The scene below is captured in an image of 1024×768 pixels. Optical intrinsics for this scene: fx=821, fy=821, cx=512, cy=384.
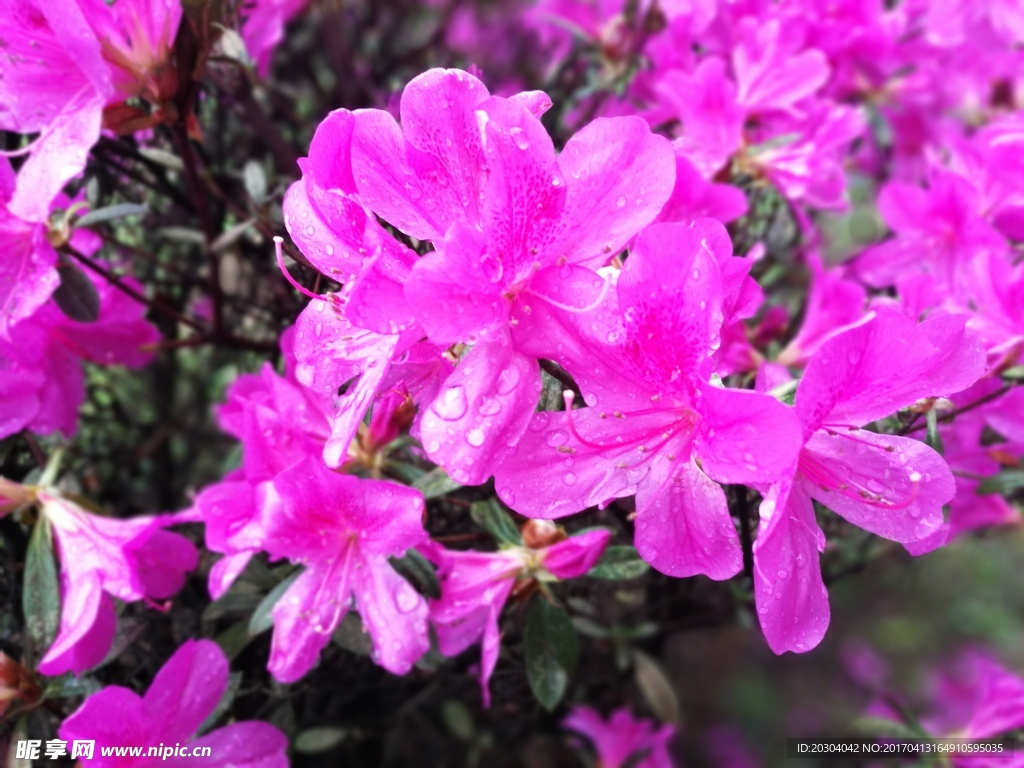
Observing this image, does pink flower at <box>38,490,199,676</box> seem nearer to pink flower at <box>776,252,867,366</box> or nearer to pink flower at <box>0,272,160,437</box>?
pink flower at <box>0,272,160,437</box>

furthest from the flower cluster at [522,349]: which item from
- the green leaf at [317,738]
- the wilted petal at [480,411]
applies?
the green leaf at [317,738]

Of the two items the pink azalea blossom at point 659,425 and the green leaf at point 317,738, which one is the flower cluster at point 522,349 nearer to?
the pink azalea blossom at point 659,425

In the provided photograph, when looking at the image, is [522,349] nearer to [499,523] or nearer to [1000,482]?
[499,523]

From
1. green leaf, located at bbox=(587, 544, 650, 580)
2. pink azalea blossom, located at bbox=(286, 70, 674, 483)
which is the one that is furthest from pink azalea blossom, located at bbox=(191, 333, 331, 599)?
green leaf, located at bbox=(587, 544, 650, 580)

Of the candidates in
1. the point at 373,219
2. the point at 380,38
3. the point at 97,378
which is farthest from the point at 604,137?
the point at 380,38

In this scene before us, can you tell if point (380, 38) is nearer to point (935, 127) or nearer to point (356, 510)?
point (935, 127)

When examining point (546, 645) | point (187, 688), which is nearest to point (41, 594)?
point (187, 688)
